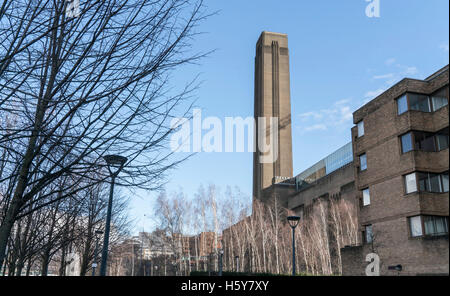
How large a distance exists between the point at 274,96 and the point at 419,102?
8414 centimetres

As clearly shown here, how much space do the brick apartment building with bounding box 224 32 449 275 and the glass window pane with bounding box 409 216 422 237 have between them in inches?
1.7

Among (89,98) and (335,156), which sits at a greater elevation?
(335,156)

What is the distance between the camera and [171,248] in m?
41.7

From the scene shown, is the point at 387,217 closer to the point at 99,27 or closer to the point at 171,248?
the point at 99,27

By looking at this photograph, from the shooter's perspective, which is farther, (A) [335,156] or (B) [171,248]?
(A) [335,156]

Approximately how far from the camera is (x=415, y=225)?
1471 centimetres

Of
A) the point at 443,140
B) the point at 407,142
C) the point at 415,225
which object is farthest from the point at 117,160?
the point at 415,225

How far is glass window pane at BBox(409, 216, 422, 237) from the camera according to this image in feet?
46.8

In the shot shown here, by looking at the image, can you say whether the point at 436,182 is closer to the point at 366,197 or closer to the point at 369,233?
the point at 369,233

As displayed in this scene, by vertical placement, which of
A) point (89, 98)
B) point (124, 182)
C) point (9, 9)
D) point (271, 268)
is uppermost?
point (9, 9)
